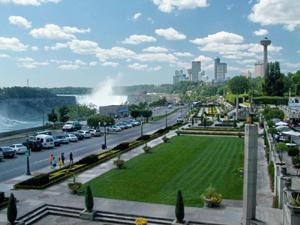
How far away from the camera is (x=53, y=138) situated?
48562 mm

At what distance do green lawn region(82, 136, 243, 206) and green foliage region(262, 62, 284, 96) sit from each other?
76.2 meters

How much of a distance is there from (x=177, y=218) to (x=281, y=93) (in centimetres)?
10223

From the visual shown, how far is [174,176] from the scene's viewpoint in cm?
2991

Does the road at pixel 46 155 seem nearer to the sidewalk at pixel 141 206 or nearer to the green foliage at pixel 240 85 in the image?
the sidewalk at pixel 141 206

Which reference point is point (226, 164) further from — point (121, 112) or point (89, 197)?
point (121, 112)

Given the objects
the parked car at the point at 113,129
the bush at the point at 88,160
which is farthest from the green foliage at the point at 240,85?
the bush at the point at 88,160

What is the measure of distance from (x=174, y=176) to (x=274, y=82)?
9334cm

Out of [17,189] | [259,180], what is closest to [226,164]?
[259,180]

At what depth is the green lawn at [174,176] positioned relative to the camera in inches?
982

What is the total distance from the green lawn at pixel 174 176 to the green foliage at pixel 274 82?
7622cm

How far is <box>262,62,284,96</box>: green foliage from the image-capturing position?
114375 mm

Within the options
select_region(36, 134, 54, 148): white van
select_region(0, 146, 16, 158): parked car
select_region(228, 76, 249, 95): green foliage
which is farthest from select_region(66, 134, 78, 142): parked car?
select_region(228, 76, 249, 95): green foliage

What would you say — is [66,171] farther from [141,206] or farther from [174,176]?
[141,206]

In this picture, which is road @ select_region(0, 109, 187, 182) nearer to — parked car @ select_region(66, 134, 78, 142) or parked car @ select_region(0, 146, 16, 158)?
parked car @ select_region(0, 146, 16, 158)
